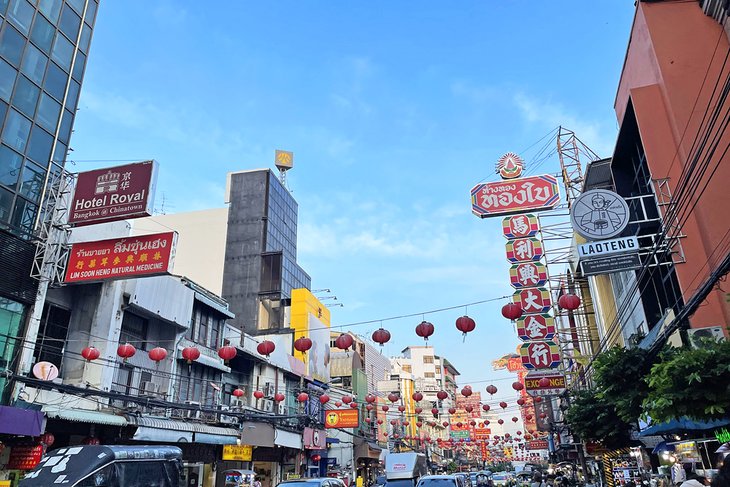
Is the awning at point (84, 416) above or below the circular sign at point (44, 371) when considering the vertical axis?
below

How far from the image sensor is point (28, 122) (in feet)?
58.2

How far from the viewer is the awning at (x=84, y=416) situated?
15.4m

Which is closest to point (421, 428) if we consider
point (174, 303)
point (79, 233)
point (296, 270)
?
point (296, 270)

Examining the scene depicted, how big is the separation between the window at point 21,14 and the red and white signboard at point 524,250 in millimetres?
23722

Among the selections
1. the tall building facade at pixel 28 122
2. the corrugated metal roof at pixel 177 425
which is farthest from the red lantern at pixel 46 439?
the corrugated metal roof at pixel 177 425

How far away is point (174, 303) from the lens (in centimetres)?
2303

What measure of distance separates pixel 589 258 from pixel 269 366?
23130mm

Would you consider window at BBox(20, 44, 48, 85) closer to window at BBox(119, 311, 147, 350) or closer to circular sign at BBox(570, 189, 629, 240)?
window at BBox(119, 311, 147, 350)

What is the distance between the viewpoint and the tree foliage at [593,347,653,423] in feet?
42.6

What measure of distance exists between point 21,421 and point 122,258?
5.39 meters

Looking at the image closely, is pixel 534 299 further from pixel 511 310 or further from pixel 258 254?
pixel 258 254

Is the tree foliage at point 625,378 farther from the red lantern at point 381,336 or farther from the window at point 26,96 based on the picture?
the window at point 26,96

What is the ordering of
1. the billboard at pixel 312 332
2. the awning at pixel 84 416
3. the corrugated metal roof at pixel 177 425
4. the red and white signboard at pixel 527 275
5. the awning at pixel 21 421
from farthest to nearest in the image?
1. the billboard at pixel 312 332
2. the red and white signboard at pixel 527 275
3. the corrugated metal roof at pixel 177 425
4. the awning at pixel 84 416
5. the awning at pixel 21 421

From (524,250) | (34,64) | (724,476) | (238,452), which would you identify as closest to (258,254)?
(238,452)
